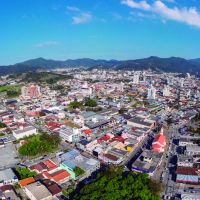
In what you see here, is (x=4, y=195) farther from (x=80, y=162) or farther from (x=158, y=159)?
(x=158, y=159)

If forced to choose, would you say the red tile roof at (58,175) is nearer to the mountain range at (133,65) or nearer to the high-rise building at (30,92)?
the high-rise building at (30,92)

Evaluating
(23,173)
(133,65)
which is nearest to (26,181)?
(23,173)

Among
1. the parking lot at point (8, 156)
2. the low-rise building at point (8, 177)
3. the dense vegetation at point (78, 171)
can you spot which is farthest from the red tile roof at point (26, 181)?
the parking lot at point (8, 156)

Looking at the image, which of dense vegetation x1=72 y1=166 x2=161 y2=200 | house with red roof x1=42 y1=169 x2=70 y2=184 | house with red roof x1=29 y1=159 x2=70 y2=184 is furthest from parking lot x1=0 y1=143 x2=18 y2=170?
dense vegetation x1=72 y1=166 x2=161 y2=200

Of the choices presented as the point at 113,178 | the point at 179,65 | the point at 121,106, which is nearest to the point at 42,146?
the point at 113,178

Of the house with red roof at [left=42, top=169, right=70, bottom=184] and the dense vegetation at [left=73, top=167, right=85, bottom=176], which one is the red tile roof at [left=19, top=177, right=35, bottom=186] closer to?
the house with red roof at [left=42, top=169, right=70, bottom=184]

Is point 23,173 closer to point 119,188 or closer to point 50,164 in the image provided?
point 50,164

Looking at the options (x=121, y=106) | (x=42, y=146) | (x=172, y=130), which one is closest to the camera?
(x=42, y=146)
